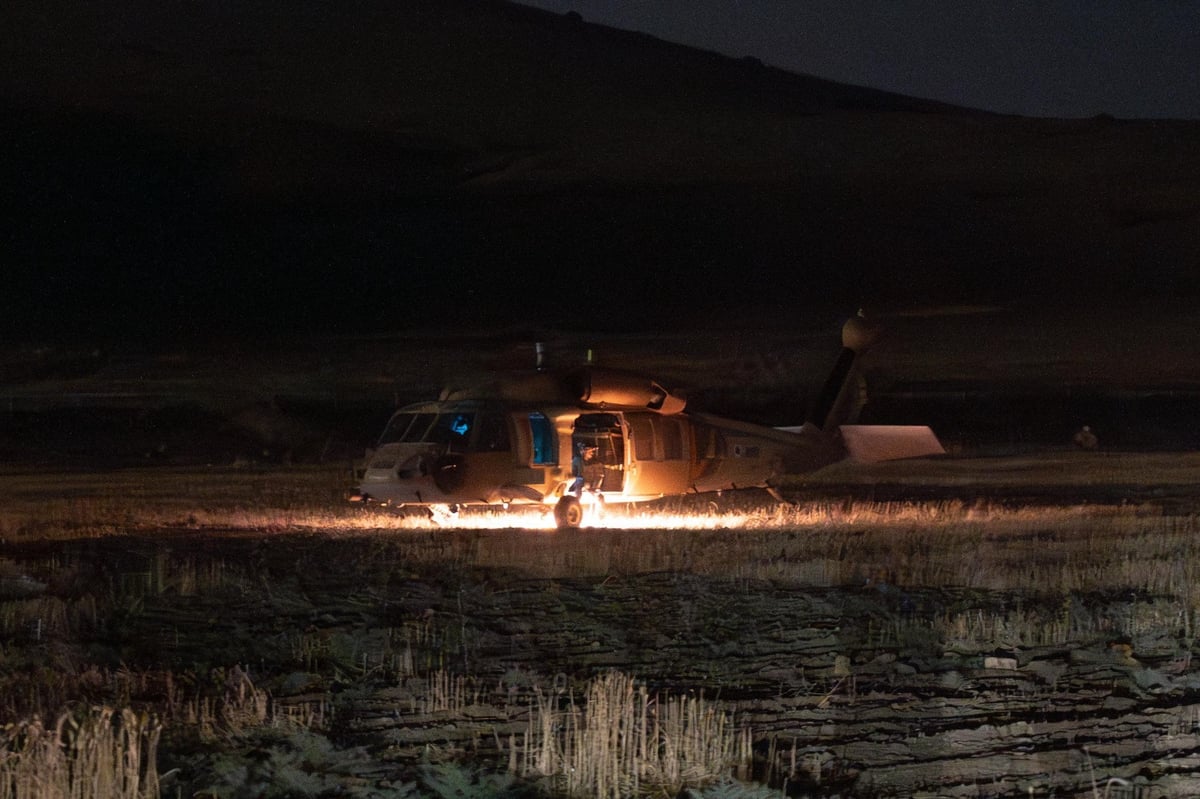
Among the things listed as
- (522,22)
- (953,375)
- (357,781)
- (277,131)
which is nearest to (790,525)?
(357,781)

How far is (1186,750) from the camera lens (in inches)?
370

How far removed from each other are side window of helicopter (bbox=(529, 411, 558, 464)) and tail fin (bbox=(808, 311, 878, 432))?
7258 mm

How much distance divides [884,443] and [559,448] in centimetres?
779

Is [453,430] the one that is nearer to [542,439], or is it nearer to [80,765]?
[542,439]

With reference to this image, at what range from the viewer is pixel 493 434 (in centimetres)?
2219

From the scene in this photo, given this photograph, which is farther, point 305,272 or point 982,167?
point 982,167

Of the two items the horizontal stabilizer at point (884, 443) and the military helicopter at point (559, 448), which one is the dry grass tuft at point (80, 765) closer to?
the military helicopter at point (559, 448)

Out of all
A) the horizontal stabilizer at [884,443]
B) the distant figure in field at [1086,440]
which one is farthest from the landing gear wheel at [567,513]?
the distant figure in field at [1086,440]

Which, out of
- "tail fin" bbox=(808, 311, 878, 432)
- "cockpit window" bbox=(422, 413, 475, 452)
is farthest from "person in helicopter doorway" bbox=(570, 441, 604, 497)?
"tail fin" bbox=(808, 311, 878, 432)

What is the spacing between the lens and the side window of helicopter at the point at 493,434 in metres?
22.0

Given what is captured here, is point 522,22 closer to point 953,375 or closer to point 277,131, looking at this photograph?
point 277,131

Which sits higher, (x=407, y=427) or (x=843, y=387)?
(x=843, y=387)

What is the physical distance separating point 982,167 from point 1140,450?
112 feet

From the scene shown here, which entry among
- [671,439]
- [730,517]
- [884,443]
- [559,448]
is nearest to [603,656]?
[559,448]
